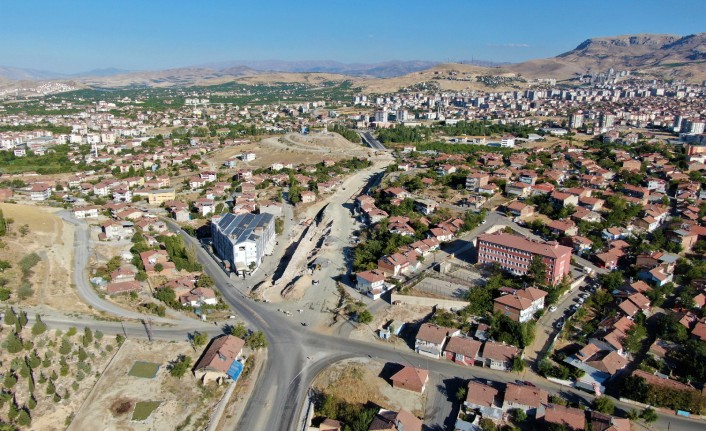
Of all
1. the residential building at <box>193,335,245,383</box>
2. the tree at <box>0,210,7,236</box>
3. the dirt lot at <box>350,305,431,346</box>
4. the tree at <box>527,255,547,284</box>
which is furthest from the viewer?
the tree at <box>0,210,7,236</box>

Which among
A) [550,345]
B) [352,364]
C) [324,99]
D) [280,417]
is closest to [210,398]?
[280,417]

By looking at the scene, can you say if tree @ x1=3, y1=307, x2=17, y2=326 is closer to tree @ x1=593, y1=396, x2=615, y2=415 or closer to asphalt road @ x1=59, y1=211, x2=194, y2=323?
asphalt road @ x1=59, y1=211, x2=194, y2=323

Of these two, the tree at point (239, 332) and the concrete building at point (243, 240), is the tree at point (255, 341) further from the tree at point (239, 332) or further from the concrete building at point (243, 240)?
the concrete building at point (243, 240)

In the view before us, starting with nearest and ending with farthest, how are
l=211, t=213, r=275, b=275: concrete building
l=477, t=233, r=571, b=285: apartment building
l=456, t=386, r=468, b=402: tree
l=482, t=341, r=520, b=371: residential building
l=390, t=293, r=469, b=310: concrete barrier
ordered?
l=456, t=386, r=468, b=402: tree
l=482, t=341, r=520, b=371: residential building
l=390, t=293, r=469, b=310: concrete barrier
l=477, t=233, r=571, b=285: apartment building
l=211, t=213, r=275, b=275: concrete building

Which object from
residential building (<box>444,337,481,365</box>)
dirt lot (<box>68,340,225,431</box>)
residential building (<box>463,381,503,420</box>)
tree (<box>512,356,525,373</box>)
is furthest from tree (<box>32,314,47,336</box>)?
tree (<box>512,356,525,373</box>)

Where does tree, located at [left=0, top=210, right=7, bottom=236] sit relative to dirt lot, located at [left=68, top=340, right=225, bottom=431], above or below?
above

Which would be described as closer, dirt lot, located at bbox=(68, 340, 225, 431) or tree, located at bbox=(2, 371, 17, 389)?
dirt lot, located at bbox=(68, 340, 225, 431)

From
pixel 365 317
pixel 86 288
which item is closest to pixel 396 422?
pixel 365 317
